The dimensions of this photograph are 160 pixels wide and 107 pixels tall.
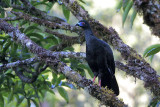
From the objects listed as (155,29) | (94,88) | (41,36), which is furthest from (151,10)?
(41,36)

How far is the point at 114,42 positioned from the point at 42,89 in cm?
155

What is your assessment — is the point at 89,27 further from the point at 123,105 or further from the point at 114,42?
the point at 123,105

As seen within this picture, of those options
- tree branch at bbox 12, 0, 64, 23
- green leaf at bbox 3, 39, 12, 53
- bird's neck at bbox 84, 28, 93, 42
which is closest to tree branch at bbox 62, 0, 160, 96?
bird's neck at bbox 84, 28, 93, 42

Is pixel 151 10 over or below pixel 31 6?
below

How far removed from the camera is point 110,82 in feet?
13.4

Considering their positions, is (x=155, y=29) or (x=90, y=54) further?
(x=90, y=54)

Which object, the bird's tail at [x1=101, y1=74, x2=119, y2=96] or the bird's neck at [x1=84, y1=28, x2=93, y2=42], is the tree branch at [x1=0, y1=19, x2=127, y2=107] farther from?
the bird's tail at [x1=101, y1=74, x2=119, y2=96]

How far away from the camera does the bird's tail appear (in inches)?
158

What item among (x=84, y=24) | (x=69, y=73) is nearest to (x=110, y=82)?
(x=84, y=24)

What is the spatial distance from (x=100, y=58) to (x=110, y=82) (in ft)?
1.33

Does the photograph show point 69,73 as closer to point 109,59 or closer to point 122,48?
point 122,48

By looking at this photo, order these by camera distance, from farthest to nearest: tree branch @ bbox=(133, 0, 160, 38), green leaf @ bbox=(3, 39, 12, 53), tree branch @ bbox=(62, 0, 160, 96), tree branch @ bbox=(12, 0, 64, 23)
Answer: tree branch @ bbox=(12, 0, 64, 23) → green leaf @ bbox=(3, 39, 12, 53) → tree branch @ bbox=(62, 0, 160, 96) → tree branch @ bbox=(133, 0, 160, 38)

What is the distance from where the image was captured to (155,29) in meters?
2.62

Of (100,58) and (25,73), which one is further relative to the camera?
(25,73)
